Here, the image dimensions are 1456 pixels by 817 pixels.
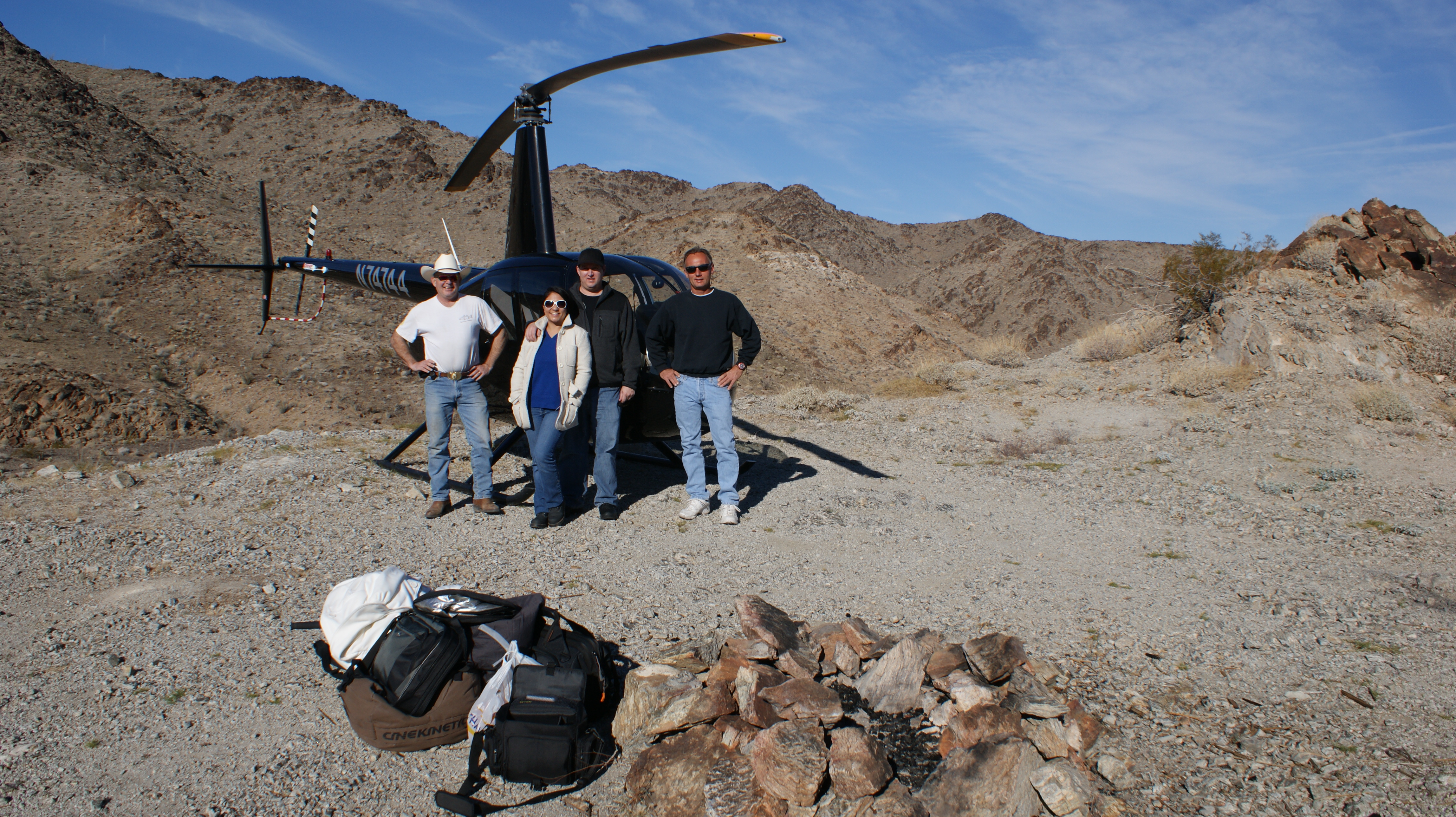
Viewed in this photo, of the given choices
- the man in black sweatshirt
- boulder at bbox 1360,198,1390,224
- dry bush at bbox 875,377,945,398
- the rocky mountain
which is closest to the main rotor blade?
the man in black sweatshirt

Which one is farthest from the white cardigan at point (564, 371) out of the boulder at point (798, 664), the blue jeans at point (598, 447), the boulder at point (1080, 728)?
the boulder at point (1080, 728)

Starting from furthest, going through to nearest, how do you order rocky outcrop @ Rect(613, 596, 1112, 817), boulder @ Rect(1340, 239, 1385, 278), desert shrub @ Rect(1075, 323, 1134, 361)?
1. desert shrub @ Rect(1075, 323, 1134, 361)
2. boulder @ Rect(1340, 239, 1385, 278)
3. rocky outcrop @ Rect(613, 596, 1112, 817)

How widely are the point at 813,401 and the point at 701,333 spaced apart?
22.1 ft

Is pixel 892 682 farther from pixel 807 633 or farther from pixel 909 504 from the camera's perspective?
pixel 909 504

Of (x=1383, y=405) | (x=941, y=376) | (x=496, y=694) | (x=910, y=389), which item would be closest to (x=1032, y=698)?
(x=496, y=694)

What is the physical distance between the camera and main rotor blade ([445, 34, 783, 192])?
4.77 metres

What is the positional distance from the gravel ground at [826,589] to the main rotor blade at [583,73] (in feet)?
11.4

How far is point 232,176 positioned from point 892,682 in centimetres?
5276

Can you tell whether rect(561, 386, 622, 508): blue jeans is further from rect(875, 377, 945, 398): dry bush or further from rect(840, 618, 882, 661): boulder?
rect(875, 377, 945, 398): dry bush

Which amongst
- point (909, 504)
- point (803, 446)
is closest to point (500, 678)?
point (909, 504)

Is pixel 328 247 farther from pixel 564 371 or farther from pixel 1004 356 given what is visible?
pixel 564 371

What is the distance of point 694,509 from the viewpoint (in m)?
5.56

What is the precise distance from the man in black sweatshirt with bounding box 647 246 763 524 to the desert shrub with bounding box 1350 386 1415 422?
8542 mm

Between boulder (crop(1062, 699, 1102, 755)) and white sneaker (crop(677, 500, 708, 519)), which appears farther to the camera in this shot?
white sneaker (crop(677, 500, 708, 519))
